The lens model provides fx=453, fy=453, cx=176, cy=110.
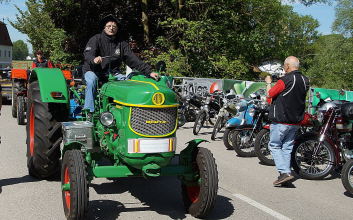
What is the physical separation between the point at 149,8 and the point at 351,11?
1660 cm

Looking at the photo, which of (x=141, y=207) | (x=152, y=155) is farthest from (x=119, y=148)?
(x=141, y=207)

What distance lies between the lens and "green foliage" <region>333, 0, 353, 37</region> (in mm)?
32625

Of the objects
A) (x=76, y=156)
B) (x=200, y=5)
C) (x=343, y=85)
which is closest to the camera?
(x=76, y=156)

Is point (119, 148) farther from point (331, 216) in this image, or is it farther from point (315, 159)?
point (315, 159)

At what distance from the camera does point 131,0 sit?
2358 centimetres

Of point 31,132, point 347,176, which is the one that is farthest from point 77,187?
point 347,176

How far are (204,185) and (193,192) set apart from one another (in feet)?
1.50

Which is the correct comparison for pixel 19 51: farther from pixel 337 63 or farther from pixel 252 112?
pixel 252 112

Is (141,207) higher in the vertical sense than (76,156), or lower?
lower

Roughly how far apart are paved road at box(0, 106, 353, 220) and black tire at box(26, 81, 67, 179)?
0.24 meters

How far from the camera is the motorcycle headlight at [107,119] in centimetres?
462

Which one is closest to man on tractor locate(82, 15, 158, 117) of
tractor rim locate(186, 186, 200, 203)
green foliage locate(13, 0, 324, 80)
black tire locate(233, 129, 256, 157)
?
tractor rim locate(186, 186, 200, 203)

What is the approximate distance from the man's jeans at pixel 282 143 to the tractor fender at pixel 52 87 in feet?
9.71

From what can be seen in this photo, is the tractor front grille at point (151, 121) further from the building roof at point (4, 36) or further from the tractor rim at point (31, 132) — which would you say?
the building roof at point (4, 36)
